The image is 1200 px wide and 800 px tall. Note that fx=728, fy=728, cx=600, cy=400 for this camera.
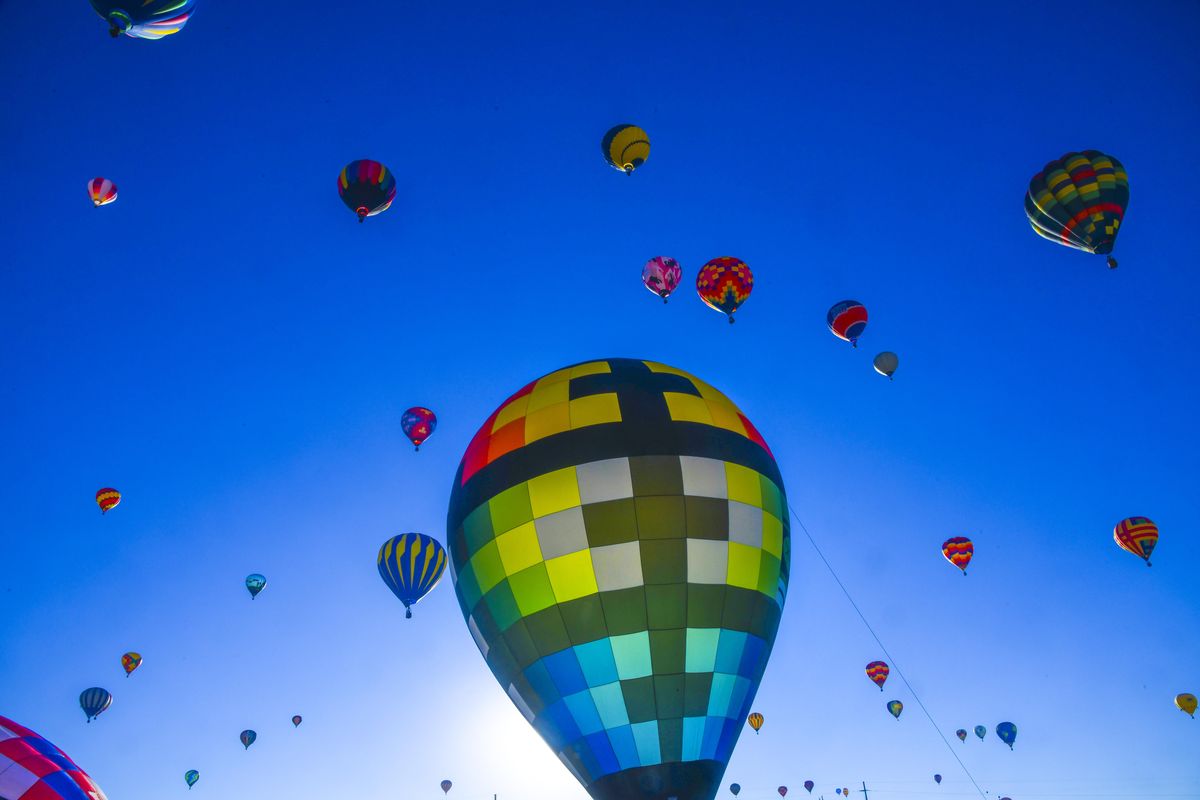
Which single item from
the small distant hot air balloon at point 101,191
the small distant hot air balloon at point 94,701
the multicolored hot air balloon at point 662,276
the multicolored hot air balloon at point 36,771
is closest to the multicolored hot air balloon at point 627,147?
the multicolored hot air balloon at point 662,276

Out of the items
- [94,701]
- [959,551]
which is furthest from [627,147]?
[94,701]

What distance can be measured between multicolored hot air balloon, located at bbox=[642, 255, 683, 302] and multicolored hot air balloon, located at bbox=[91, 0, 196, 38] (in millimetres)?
10450

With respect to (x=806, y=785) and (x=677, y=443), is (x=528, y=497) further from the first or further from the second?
(x=806, y=785)

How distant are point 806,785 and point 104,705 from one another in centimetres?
3209

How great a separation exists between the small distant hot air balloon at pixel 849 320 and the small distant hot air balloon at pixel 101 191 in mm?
18535

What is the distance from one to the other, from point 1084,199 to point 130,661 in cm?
3041

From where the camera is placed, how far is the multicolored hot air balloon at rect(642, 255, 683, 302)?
1745 cm

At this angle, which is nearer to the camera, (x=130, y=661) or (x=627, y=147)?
(x=627, y=147)

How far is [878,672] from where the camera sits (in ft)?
80.4

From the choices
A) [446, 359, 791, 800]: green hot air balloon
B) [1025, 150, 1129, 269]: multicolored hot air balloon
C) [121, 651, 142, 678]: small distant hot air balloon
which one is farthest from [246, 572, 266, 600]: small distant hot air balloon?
[1025, 150, 1129, 269]: multicolored hot air balloon

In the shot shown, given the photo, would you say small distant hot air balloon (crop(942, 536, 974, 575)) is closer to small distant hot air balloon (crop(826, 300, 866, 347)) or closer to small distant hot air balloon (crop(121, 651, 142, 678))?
small distant hot air balloon (crop(826, 300, 866, 347))

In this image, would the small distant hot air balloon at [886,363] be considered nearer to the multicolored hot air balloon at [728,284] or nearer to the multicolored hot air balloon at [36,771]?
the multicolored hot air balloon at [728,284]

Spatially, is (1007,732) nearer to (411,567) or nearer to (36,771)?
(411,567)

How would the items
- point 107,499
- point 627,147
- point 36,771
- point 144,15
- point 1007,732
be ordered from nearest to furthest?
point 36,771
point 144,15
point 627,147
point 107,499
point 1007,732
